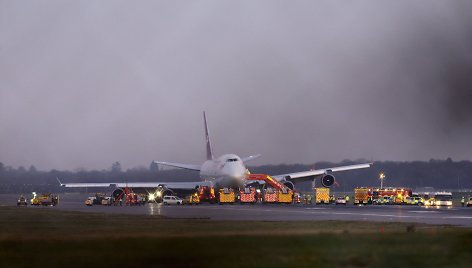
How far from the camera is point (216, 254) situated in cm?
3014

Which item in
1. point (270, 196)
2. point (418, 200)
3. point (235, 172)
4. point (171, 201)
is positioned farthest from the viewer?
point (171, 201)

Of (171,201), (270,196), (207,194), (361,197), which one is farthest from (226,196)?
(361,197)

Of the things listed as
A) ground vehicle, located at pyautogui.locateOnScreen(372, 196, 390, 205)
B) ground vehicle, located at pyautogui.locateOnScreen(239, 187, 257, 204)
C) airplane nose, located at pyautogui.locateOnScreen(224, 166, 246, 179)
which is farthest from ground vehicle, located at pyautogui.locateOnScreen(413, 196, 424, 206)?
airplane nose, located at pyautogui.locateOnScreen(224, 166, 246, 179)

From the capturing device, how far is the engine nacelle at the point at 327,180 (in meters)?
130

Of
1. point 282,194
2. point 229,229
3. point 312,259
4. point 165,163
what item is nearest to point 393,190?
→ point 282,194

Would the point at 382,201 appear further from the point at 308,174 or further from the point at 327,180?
the point at 308,174

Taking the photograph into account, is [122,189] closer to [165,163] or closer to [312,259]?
[165,163]

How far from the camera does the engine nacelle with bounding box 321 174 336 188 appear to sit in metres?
130

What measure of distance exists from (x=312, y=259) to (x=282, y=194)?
89918 millimetres

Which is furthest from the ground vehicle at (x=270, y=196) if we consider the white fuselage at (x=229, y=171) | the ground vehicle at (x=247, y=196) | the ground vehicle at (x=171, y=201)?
the ground vehicle at (x=171, y=201)

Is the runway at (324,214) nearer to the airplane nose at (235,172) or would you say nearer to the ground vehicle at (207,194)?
the airplane nose at (235,172)

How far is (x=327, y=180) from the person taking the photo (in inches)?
5123

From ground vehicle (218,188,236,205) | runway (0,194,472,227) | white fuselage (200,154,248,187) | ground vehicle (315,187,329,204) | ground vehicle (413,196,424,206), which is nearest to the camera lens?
runway (0,194,472,227)

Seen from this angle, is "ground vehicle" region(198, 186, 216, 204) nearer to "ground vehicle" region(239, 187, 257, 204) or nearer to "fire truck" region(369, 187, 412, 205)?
"ground vehicle" region(239, 187, 257, 204)
